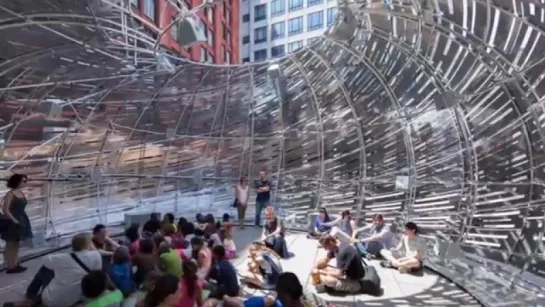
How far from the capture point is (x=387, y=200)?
714 inches

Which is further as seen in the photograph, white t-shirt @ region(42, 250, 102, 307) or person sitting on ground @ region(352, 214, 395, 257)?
person sitting on ground @ region(352, 214, 395, 257)

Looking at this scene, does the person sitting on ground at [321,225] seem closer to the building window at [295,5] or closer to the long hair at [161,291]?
the long hair at [161,291]

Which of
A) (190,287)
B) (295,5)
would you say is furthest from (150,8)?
(295,5)

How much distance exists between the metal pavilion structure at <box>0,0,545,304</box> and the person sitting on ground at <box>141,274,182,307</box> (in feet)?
18.2

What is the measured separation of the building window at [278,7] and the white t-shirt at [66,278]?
73.0 meters

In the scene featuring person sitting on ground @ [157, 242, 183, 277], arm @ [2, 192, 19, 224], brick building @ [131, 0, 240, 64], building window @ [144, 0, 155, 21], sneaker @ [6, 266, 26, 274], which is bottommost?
sneaker @ [6, 266, 26, 274]

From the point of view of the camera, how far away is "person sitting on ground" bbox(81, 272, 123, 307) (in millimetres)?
5805

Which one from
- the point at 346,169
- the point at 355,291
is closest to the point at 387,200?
the point at 346,169

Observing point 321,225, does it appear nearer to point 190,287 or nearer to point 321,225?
point 321,225

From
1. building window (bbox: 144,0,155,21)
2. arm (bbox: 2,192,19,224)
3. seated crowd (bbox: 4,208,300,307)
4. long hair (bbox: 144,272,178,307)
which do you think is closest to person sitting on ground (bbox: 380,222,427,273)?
seated crowd (bbox: 4,208,300,307)

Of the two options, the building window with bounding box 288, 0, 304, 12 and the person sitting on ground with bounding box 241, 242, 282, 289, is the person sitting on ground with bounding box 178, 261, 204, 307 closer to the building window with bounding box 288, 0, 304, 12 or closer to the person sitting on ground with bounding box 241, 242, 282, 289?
the person sitting on ground with bounding box 241, 242, 282, 289

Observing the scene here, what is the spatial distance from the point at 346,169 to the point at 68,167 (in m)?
9.33

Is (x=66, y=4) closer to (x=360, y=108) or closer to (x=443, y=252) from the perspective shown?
(x=443, y=252)

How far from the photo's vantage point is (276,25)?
77.2 metres
